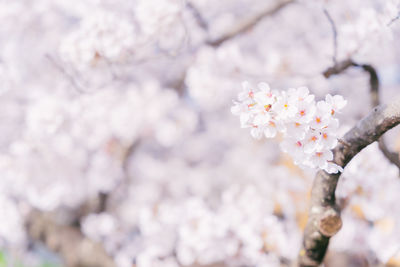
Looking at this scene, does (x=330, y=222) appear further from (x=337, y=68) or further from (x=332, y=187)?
(x=337, y=68)

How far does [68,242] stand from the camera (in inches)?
194

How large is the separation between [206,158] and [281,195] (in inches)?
124

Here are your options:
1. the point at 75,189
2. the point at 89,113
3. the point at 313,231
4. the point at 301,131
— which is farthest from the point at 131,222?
the point at 301,131

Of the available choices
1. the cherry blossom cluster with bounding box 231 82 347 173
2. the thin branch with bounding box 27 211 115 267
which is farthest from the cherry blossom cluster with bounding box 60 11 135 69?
the thin branch with bounding box 27 211 115 267

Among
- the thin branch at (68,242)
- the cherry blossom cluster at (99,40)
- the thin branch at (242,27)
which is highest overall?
the cherry blossom cluster at (99,40)

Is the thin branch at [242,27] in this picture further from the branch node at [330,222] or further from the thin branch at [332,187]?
the branch node at [330,222]

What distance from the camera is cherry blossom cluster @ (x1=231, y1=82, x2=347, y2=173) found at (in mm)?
1296

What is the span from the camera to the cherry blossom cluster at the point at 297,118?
4.25 feet

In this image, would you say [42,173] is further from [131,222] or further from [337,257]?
[337,257]

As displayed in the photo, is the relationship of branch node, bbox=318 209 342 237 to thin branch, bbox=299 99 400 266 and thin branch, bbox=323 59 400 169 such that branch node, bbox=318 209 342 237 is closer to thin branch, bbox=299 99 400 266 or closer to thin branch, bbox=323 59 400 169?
thin branch, bbox=299 99 400 266

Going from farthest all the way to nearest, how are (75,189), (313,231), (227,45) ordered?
(75,189) → (227,45) → (313,231)

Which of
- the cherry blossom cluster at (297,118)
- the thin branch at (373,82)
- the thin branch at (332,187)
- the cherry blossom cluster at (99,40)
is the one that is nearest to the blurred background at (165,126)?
the cherry blossom cluster at (99,40)

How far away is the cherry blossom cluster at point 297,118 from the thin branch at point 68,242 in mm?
3433

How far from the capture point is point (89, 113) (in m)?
4.67
